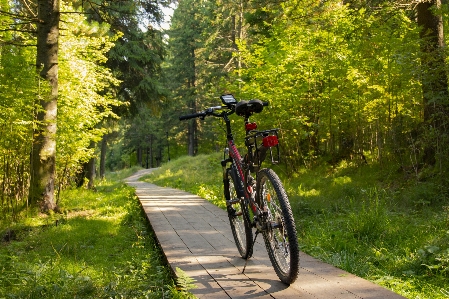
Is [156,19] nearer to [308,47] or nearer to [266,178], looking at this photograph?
[308,47]

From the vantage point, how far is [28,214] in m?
8.12

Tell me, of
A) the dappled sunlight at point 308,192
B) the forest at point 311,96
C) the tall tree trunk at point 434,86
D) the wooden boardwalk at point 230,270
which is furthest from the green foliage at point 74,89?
the tall tree trunk at point 434,86

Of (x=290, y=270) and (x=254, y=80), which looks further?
(x=254, y=80)

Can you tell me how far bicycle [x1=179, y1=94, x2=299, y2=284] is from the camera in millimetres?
3178

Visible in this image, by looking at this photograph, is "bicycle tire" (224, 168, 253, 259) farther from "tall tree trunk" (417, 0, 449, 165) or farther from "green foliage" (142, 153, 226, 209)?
"tall tree trunk" (417, 0, 449, 165)

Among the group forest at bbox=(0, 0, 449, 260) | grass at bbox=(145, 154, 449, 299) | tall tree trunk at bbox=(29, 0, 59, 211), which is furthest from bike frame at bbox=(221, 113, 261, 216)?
tall tree trunk at bbox=(29, 0, 59, 211)

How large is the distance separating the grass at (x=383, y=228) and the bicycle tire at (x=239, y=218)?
0.89m

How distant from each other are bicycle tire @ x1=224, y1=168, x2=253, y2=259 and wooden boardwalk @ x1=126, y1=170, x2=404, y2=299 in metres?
0.13

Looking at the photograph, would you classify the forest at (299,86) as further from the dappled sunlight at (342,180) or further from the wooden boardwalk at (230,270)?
the wooden boardwalk at (230,270)

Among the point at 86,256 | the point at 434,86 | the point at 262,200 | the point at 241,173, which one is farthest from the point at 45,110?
the point at 434,86

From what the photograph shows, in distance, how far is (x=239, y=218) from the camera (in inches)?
175

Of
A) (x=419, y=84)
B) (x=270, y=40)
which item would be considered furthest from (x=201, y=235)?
(x=270, y=40)

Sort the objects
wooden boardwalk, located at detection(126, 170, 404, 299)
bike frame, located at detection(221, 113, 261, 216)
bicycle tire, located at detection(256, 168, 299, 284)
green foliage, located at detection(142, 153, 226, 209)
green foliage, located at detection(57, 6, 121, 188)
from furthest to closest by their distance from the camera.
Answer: green foliage, located at detection(142, 153, 226, 209) < green foliage, located at detection(57, 6, 121, 188) < bike frame, located at detection(221, 113, 261, 216) < wooden boardwalk, located at detection(126, 170, 404, 299) < bicycle tire, located at detection(256, 168, 299, 284)

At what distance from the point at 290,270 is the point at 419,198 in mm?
4964
